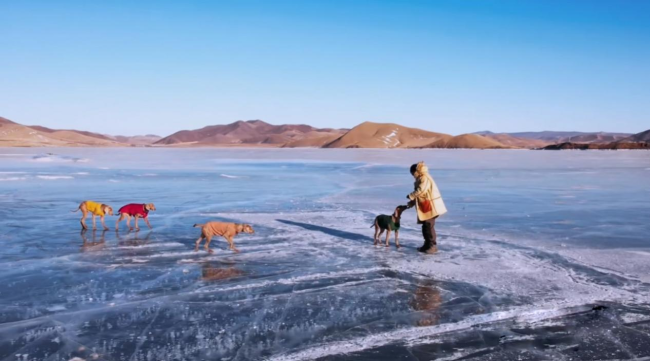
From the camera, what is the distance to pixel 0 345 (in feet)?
15.8

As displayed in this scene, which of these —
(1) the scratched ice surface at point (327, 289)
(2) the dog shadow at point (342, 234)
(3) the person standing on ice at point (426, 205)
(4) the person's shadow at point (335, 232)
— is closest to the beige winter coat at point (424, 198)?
(3) the person standing on ice at point (426, 205)

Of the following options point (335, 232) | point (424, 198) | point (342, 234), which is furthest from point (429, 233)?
point (335, 232)

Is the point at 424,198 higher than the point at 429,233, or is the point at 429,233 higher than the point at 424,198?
the point at 424,198

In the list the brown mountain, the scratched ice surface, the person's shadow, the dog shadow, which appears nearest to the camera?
the scratched ice surface

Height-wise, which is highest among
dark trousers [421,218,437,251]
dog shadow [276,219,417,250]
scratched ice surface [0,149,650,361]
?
dark trousers [421,218,437,251]

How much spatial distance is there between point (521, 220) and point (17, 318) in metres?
9.88

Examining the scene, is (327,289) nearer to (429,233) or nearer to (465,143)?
(429,233)

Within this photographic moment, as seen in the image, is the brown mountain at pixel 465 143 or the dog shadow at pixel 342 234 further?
the brown mountain at pixel 465 143

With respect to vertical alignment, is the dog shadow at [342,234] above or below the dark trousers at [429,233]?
below

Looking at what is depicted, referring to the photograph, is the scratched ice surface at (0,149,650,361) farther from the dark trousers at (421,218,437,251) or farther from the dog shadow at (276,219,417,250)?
the dark trousers at (421,218,437,251)

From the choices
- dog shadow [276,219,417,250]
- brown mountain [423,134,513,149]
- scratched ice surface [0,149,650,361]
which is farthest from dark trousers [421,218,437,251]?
brown mountain [423,134,513,149]

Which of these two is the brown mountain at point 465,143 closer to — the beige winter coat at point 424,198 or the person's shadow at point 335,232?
the person's shadow at point 335,232

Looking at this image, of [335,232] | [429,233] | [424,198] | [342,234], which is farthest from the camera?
[335,232]

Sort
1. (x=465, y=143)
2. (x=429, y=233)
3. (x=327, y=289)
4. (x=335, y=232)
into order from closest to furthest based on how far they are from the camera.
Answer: (x=327, y=289) < (x=429, y=233) < (x=335, y=232) < (x=465, y=143)
